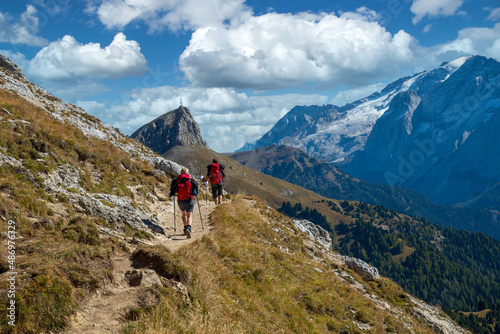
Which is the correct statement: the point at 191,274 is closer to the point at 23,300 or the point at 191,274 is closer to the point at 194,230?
the point at 23,300

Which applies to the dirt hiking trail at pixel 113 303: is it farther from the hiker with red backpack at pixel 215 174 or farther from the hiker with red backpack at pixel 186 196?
the hiker with red backpack at pixel 215 174

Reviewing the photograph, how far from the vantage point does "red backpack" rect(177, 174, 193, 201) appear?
1755 cm

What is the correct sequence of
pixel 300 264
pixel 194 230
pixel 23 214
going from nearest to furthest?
1. pixel 23 214
2. pixel 194 230
3. pixel 300 264

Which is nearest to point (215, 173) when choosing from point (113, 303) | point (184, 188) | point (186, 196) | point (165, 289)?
point (184, 188)

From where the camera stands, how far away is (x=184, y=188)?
17578mm

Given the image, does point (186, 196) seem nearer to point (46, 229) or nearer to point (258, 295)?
point (258, 295)

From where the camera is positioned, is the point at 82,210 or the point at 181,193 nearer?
the point at 82,210

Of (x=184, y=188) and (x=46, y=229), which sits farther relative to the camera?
(x=184, y=188)

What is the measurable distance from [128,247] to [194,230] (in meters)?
6.67

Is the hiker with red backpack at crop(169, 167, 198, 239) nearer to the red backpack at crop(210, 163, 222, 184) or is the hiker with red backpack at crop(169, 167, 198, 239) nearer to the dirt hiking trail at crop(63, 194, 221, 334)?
the dirt hiking trail at crop(63, 194, 221, 334)

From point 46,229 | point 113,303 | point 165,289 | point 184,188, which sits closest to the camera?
point 113,303

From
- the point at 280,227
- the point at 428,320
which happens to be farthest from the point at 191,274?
the point at 428,320

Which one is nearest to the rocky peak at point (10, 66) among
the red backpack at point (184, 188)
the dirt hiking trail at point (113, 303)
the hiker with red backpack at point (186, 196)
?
the red backpack at point (184, 188)

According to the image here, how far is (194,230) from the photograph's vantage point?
19.5 meters
